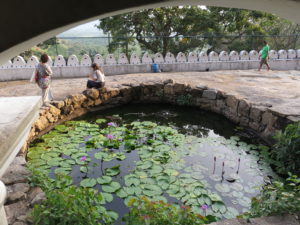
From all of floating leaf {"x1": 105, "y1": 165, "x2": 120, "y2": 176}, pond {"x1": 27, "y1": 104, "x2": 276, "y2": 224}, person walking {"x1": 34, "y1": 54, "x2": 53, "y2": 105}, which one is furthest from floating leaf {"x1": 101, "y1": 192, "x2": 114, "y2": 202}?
person walking {"x1": 34, "y1": 54, "x2": 53, "y2": 105}

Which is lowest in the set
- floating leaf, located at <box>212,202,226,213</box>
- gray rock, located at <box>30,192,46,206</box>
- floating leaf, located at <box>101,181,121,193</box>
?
floating leaf, located at <box>212,202,226,213</box>

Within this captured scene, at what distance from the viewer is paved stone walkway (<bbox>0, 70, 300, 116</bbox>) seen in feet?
19.7

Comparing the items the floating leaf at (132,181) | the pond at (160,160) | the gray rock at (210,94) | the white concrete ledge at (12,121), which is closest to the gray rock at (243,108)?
the pond at (160,160)

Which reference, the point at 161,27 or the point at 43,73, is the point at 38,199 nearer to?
the point at 43,73

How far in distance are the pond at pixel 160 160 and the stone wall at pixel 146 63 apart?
3607mm

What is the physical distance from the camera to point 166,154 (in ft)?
14.7

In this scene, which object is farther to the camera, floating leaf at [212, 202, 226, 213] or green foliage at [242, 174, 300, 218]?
floating leaf at [212, 202, 226, 213]

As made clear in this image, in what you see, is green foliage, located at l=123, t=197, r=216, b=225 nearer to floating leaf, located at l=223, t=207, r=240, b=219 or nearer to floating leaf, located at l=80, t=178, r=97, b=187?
floating leaf, located at l=223, t=207, r=240, b=219

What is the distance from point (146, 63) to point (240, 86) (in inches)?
153

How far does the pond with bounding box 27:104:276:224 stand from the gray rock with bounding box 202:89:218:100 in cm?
77

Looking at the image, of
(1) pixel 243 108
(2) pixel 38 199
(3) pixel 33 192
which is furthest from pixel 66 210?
(1) pixel 243 108

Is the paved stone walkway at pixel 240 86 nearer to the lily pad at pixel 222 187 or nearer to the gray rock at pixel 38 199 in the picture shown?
the lily pad at pixel 222 187

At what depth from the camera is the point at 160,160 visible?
4.29 metres

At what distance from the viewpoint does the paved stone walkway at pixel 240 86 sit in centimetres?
601
